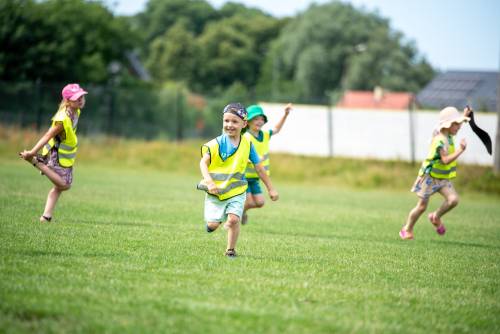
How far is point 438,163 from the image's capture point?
444 inches

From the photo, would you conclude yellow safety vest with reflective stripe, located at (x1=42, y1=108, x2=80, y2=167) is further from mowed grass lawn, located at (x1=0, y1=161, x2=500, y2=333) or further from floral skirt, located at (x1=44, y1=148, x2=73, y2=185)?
mowed grass lawn, located at (x1=0, y1=161, x2=500, y2=333)

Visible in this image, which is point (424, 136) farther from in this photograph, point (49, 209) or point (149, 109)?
point (49, 209)

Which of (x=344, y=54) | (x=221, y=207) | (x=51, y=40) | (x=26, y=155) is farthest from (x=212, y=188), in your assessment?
(x=344, y=54)

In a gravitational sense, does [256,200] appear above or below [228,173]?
below

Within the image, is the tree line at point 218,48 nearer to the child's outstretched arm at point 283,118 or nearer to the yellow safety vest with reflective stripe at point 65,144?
the child's outstretched arm at point 283,118

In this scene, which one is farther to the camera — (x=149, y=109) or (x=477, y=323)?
(x=149, y=109)

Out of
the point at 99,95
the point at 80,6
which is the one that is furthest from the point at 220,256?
the point at 80,6

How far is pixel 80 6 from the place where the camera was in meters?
50.8

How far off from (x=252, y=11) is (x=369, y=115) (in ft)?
340

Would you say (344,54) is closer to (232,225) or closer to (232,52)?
(232,52)

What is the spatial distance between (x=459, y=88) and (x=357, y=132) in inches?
1492

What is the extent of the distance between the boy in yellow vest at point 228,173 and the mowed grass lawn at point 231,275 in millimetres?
397

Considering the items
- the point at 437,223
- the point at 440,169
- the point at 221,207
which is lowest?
the point at 221,207

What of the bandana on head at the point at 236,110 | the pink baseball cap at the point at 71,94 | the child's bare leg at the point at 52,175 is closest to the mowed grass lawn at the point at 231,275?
the child's bare leg at the point at 52,175
